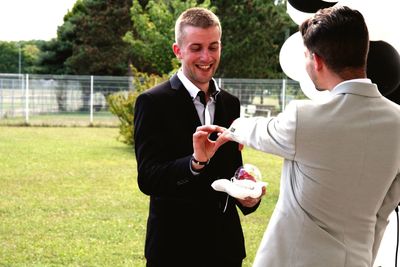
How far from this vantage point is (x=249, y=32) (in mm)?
28375

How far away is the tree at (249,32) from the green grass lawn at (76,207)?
15.0 metres

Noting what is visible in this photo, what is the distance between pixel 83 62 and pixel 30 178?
22330 millimetres

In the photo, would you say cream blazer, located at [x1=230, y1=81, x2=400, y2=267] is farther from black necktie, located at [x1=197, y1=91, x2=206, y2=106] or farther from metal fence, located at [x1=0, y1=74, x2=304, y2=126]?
metal fence, located at [x1=0, y1=74, x2=304, y2=126]

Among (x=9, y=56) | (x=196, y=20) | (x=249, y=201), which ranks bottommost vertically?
(x=249, y=201)

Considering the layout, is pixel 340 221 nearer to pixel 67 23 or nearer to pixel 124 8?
pixel 124 8

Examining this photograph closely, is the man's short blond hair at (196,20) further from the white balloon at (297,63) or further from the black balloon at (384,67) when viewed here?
the black balloon at (384,67)

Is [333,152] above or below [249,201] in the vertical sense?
above

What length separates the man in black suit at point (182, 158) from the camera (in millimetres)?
2334

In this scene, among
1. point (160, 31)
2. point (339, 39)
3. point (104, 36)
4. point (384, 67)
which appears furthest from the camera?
point (104, 36)

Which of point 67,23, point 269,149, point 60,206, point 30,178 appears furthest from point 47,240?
point 67,23

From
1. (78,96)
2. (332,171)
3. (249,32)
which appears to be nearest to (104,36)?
(249,32)

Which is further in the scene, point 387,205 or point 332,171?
point 387,205

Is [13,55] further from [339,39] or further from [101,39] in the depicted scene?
[339,39]

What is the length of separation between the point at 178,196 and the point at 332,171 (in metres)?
0.74
